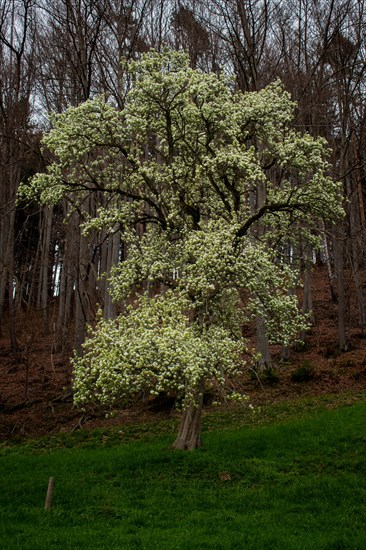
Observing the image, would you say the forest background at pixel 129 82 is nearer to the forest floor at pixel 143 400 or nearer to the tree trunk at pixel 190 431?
the forest floor at pixel 143 400

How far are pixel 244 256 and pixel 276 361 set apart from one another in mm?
11702

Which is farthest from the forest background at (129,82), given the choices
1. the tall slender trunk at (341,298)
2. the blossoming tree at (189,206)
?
the blossoming tree at (189,206)


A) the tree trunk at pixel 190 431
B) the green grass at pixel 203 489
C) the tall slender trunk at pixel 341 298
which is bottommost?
the green grass at pixel 203 489

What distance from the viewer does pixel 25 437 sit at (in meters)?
17.6

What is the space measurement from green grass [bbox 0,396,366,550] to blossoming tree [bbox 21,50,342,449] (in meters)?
1.57

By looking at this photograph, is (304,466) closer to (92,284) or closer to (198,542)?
(198,542)

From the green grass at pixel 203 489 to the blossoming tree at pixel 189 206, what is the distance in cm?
157

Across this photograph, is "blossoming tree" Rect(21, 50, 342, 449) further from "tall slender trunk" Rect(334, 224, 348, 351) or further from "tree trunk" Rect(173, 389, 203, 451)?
"tall slender trunk" Rect(334, 224, 348, 351)

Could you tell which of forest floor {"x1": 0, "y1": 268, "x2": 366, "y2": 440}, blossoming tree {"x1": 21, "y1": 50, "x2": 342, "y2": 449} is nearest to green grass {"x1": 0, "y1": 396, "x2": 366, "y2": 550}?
blossoming tree {"x1": 21, "y1": 50, "x2": 342, "y2": 449}

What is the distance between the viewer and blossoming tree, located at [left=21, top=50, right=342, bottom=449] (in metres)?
11.8

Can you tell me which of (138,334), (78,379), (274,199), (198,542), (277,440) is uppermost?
(274,199)

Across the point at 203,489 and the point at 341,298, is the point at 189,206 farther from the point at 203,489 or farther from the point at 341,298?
the point at 341,298

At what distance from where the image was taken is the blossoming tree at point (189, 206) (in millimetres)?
11812

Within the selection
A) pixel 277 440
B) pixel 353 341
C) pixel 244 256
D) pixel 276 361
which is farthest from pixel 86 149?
pixel 353 341
